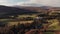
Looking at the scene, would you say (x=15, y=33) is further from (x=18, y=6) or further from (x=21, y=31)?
(x=18, y=6)

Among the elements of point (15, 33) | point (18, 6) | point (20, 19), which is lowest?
point (15, 33)

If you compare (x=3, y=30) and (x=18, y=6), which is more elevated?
(x=18, y=6)

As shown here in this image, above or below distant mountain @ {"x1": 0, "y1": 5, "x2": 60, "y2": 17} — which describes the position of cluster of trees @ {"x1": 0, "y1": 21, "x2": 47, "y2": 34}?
below

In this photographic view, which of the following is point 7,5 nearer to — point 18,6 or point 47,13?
point 18,6

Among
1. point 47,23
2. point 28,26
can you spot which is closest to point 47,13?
point 47,23

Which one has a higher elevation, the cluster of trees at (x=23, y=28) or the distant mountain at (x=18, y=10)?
the distant mountain at (x=18, y=10)

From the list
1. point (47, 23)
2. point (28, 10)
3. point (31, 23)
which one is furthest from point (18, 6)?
point (47, 23)

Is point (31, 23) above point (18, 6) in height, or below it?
below

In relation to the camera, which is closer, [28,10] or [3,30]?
[3,30]

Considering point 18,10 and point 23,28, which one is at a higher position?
point 18,10
